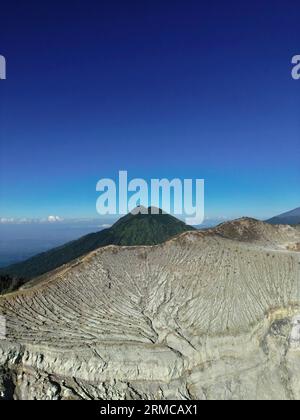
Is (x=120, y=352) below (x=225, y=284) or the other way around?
below

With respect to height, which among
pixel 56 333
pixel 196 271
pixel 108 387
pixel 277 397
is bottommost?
pixel 277 397
